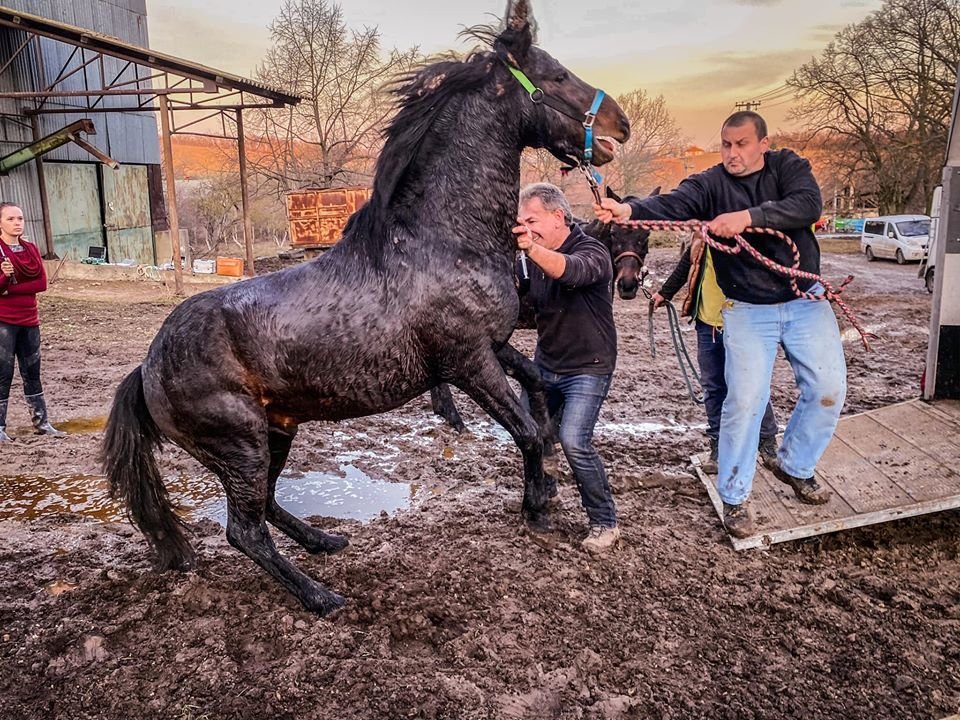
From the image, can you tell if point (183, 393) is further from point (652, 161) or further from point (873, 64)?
point (652, 161)

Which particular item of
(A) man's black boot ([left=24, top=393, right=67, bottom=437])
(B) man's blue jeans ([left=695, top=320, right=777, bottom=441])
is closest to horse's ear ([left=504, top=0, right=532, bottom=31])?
(B) man's blue jeans ([left=695, top=320, right=777, bottom=441])

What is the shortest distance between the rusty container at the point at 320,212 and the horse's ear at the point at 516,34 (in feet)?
47.8

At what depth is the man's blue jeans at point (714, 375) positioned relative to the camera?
4402 mm

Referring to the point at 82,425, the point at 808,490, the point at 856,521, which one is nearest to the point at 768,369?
the point at 808,490

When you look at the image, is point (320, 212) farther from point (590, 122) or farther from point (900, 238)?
point (900, 238)

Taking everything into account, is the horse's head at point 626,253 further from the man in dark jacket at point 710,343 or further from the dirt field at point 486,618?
the dirt field at point 486,618

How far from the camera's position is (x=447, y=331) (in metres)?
3.01

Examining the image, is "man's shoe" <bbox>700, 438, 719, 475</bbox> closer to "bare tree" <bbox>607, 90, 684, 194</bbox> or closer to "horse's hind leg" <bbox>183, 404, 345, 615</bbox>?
"horse's hind leg" <bbox>183, 404, 345, 615</bbox>

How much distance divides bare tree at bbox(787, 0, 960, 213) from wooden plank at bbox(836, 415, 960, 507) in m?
27.2

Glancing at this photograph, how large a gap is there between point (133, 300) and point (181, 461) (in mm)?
9702

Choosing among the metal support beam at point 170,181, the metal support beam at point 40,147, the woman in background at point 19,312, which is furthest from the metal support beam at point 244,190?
the woman in background at point 19,312

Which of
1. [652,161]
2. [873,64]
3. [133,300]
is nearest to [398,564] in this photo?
[133,300]

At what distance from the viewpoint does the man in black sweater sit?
3.41 meters

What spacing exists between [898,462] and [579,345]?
6.91 feet
